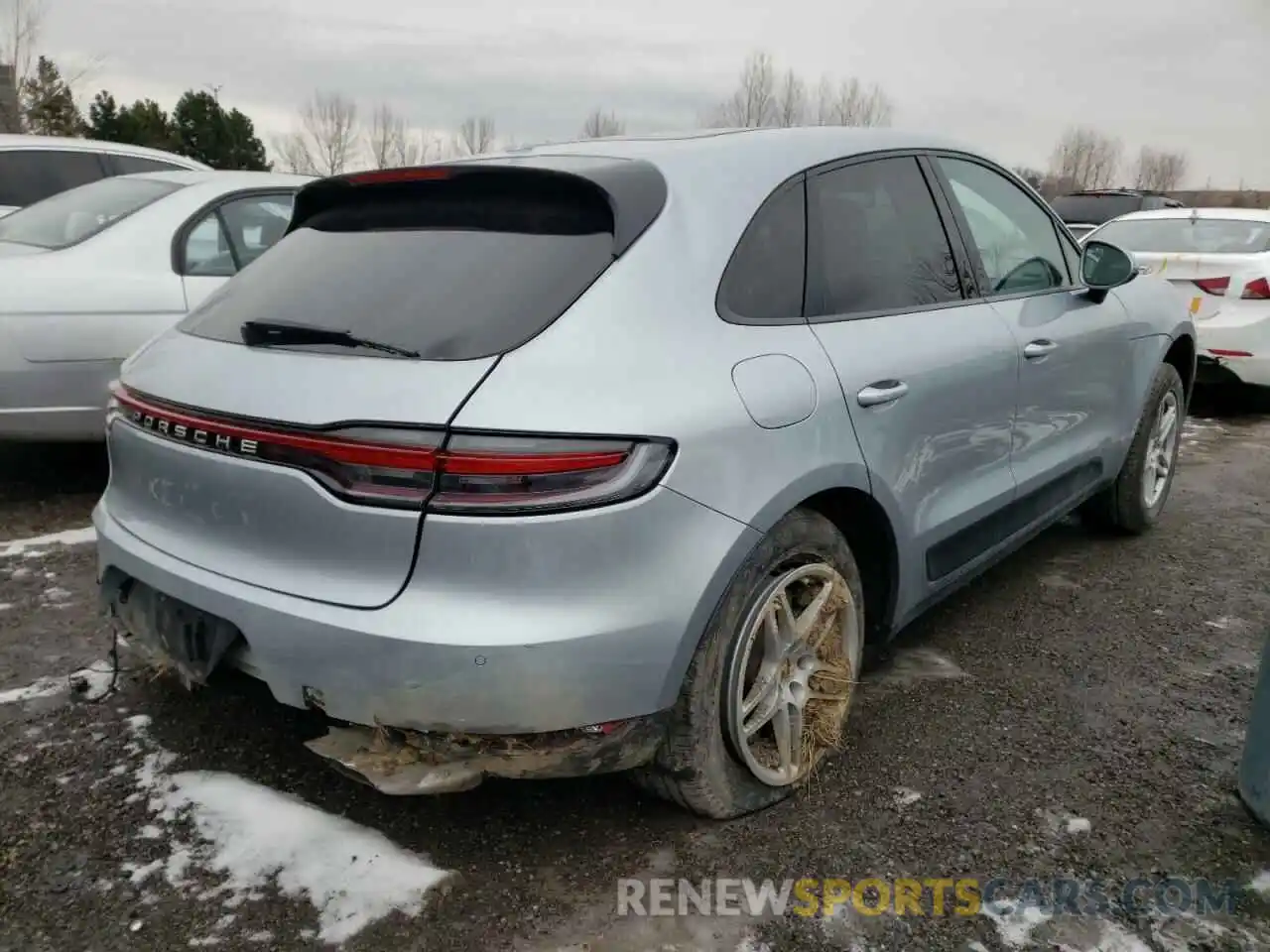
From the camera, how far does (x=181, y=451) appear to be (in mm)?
2170

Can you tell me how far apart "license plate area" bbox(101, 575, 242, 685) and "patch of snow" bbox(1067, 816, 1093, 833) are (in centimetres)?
199

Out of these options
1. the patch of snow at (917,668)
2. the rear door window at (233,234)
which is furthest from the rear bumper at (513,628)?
the rear door window at (233,234)

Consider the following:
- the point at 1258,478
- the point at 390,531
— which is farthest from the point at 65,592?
the point at 1258,478

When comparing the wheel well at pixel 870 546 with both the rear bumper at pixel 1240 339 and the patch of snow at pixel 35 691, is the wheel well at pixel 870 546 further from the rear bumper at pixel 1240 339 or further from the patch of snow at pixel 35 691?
the rear bumper at pixel 1240 339

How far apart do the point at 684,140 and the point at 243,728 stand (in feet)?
6.62

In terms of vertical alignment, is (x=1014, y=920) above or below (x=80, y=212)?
below

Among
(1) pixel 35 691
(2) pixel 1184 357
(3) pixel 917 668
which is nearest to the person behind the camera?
(1) pixel 35 691

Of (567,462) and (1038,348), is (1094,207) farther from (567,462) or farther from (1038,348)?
(567,462)

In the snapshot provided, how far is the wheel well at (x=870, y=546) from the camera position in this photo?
2547 millimetres

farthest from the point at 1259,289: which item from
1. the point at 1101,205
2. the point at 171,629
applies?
the point at 1101,205

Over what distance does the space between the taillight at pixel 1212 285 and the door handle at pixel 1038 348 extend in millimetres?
4537

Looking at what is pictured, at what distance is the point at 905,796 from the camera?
254cm

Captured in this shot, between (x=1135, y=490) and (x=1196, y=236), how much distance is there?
176 inches

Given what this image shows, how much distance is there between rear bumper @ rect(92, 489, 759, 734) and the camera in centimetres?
185
